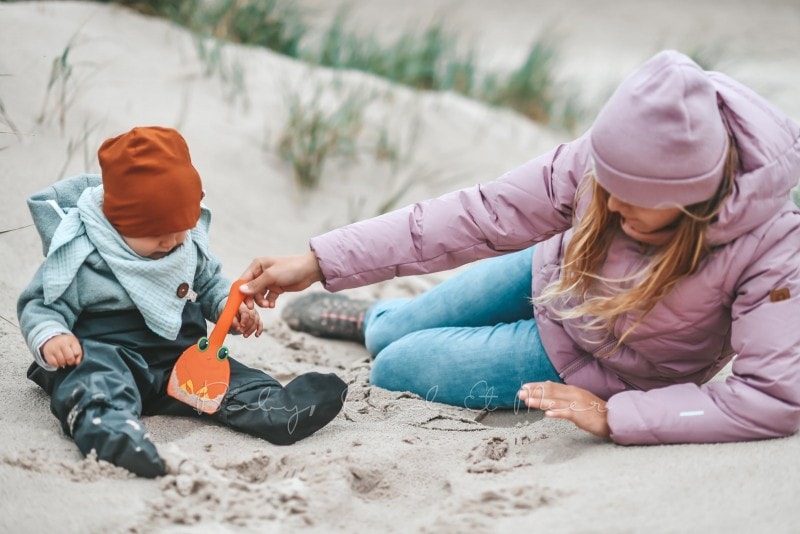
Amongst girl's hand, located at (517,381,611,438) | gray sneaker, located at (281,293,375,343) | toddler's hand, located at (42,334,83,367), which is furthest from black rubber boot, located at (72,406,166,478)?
gray sneaker, located at (281,293,375,343)

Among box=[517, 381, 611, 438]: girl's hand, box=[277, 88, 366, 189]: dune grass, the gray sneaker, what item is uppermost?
box=[517, 381, 611, 438]: girl's hand

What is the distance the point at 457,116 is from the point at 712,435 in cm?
300

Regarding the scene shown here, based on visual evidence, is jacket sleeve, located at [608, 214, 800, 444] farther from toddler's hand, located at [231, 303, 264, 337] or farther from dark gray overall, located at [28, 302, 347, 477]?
toddler's hand, located at [231, 303, 264, 337]

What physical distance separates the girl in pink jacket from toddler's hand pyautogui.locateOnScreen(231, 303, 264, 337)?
50mm

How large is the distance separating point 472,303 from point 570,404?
69 centimetres

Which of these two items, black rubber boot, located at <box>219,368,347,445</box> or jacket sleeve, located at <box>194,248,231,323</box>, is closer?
black rubber boot, located at <box>219,368,347,445</box>

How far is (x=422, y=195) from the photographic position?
3832 millimetres

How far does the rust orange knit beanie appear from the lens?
70.4 inches

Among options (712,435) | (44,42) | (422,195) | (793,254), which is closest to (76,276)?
(712,435)

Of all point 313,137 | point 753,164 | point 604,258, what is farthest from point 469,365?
point 313,137

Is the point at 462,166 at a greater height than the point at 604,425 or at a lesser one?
lesser

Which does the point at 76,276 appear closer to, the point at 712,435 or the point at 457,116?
the point at 712,435

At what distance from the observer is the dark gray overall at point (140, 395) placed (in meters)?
1.69

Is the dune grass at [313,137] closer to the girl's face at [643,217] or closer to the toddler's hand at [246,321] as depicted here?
the toddler's hand at [246,321]
